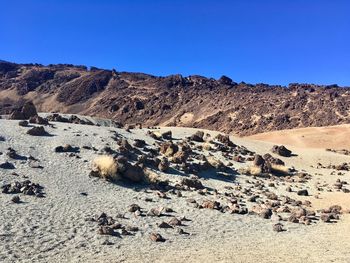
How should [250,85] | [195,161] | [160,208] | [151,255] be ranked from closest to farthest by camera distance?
[151,255] < [160,208] < [195,161] < [250,85]

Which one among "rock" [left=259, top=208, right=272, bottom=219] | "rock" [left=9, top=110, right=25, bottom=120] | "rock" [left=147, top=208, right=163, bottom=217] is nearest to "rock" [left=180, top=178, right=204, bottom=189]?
"rock" [left=259, top=208, right=272, bottom=219]

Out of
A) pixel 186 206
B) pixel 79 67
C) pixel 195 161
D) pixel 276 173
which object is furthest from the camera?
pixel 79 67

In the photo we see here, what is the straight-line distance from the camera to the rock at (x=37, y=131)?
78.3 feet

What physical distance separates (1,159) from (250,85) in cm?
7023

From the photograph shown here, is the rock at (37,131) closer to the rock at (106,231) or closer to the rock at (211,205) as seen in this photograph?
the rock at (211,205)

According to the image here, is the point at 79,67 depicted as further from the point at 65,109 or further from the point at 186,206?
the point at 186,206

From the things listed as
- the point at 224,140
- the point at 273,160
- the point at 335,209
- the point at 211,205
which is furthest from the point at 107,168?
the point at 224,140

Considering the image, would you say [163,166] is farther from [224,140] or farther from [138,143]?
[224,140]

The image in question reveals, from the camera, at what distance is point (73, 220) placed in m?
14.5

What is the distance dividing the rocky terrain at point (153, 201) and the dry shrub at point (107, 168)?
4cm

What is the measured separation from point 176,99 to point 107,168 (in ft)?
203

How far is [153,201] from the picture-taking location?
1817 centimetres

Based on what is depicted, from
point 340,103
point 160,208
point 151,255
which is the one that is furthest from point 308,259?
point 340,103

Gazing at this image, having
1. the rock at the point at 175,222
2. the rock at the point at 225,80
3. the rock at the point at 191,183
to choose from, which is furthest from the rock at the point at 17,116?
the rock at the point at 225,80
